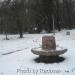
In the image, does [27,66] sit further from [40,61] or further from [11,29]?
[11,29]

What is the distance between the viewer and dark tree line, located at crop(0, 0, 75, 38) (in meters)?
25.9

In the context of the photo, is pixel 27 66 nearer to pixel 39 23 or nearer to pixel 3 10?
pixel 3 10

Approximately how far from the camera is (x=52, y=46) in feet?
31.6

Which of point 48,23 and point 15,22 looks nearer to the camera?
point 15,22

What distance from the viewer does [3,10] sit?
25.8 metres

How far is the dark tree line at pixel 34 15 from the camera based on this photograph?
25891 mm

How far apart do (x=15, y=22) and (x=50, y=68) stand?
1868 cm

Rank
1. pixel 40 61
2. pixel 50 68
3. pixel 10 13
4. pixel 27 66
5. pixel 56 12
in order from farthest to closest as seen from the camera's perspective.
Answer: pixel 56 12 → pixel 10 13 → pixel 40 61 → pixel 27 66 → pixel 50 68

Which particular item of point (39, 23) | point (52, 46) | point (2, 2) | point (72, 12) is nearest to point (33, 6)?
point (39, 23)

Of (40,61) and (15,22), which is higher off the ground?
(15,22)

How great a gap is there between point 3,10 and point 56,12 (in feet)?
51.2

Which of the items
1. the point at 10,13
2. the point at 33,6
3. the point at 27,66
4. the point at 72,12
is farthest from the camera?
the point at 72,12

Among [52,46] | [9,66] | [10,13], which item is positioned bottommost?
[9,66]

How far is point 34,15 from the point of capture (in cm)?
3553
